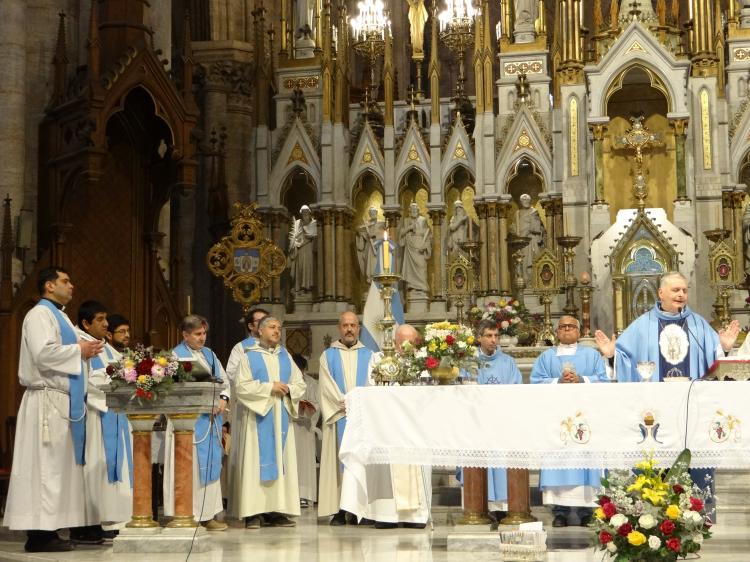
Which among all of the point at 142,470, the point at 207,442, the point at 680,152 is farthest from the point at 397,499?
the point at 680,152

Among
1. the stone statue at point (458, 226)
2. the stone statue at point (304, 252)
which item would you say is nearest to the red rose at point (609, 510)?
the stone statue at point (458, 226)

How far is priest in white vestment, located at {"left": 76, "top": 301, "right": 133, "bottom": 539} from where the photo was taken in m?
9.83

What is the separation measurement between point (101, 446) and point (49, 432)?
2.79ft

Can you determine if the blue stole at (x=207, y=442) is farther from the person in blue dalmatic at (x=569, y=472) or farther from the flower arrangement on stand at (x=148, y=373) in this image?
the person in blue dalmatic at (x=569, y=472)

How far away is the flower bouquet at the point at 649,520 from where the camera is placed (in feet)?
22.3

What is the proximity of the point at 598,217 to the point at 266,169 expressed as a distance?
5008 millimetres

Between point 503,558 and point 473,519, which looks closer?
point 503,558

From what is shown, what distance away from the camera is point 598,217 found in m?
17.1

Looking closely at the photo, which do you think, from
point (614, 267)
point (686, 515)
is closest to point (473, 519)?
point (686, 515)

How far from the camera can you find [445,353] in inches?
334

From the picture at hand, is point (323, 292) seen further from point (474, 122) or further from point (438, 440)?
point (438, 440)

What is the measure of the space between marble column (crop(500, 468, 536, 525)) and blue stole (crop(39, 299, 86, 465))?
323cm

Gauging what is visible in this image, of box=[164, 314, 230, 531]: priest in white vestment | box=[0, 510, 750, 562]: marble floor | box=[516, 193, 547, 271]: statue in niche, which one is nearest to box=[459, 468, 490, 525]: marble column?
box=[0, 510, 750, 562]: marble floor

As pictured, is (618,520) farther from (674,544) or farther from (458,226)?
(458,226)
